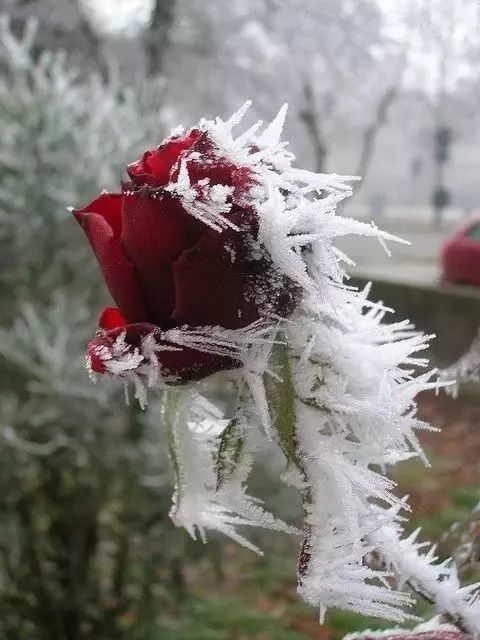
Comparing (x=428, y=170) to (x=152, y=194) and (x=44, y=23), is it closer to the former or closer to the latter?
(x=44, y=23)

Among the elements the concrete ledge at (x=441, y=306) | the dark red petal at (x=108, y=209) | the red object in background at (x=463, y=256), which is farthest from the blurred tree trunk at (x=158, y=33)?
the dark red petal at (x=108, y=209)

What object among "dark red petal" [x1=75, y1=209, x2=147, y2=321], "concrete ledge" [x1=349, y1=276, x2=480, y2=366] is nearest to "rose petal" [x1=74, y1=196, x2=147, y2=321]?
"dark red petal" [x1=75, y1=209, x2=147, y2=321]

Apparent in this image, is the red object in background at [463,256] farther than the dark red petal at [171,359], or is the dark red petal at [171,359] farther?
the red object in background at [463,256]

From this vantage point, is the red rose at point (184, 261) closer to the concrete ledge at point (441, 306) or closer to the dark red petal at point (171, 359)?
the dark red petal at point (171, 359)

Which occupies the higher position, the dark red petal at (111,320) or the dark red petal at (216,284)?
the dark red petal at (216,284)

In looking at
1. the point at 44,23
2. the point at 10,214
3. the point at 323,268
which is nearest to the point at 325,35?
the point at 44,23

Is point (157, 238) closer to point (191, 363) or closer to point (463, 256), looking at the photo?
point (191, 363)
